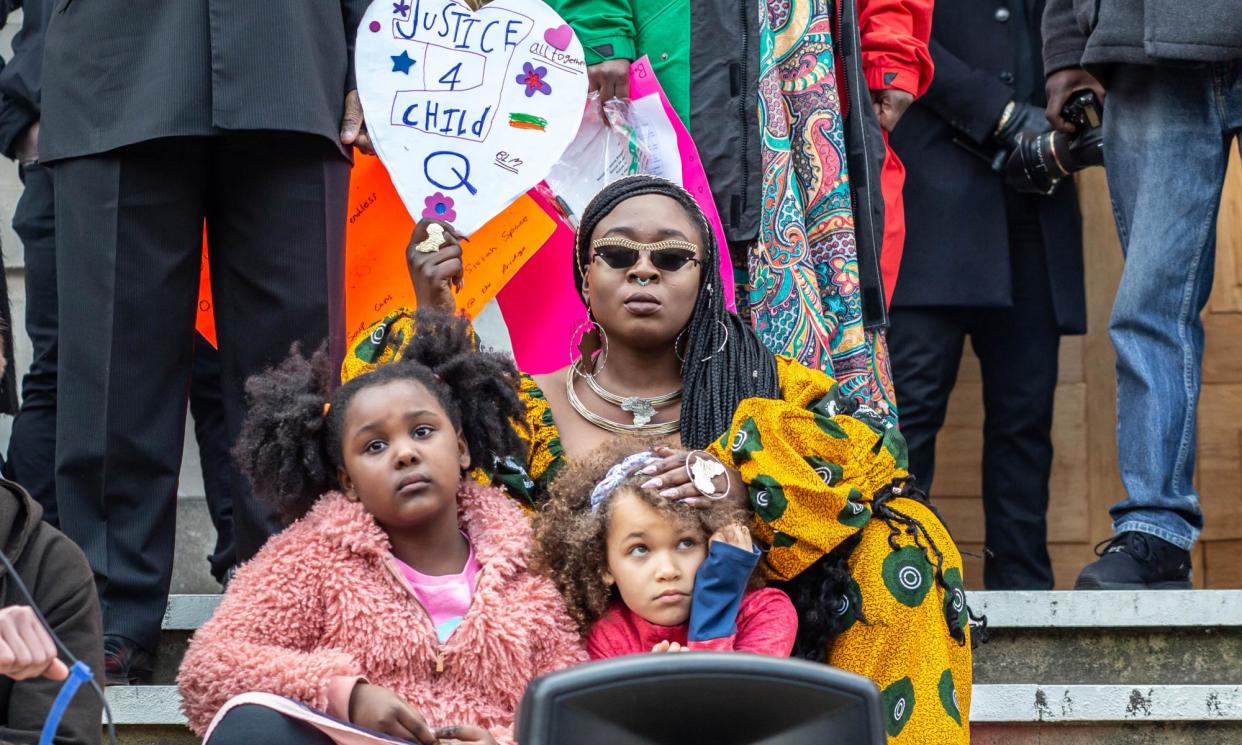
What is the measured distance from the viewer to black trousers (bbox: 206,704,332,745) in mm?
2791

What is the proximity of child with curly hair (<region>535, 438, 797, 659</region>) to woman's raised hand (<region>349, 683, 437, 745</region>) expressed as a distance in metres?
0.42

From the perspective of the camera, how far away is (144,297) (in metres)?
4.01

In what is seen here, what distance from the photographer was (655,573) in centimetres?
325

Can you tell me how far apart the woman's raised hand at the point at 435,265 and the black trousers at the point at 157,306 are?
7.0 inches

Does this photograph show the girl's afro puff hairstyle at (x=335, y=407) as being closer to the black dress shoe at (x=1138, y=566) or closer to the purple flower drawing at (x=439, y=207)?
the purple flower drawing at (x=439, y=207)

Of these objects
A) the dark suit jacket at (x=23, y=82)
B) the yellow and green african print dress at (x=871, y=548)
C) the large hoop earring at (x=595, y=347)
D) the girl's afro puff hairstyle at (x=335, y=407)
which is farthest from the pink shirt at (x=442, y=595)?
the dark suit jacket at (x=23, y=82)

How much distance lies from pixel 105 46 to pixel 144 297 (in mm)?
540

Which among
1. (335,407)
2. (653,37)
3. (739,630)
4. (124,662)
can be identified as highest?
(653,37)

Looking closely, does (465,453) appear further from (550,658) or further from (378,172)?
(378,172)

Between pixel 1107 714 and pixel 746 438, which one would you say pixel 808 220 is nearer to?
pixel 746 438

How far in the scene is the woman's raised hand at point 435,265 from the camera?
4082mm

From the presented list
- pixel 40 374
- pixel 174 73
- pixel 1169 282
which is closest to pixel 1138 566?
pixel 1169 282

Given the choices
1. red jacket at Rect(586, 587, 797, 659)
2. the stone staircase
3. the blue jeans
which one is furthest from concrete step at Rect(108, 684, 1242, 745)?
red jacket at Rect(586, 587, 797, 659)

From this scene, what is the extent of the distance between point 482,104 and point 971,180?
1663 mm
